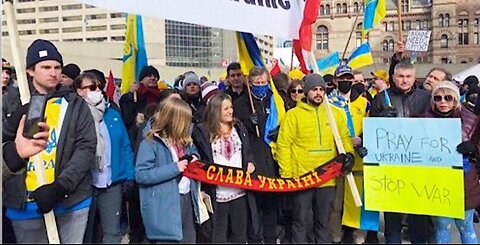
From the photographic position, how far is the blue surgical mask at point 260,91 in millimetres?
5973

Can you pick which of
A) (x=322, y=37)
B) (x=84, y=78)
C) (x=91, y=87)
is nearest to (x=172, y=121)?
(x=91, y=87)

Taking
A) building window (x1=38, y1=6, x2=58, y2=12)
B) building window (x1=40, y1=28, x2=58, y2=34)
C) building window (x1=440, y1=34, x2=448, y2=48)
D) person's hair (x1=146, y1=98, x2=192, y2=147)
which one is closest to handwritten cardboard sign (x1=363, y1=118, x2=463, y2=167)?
person's hair (x1=146, y1=98, x2=192, y2=147)

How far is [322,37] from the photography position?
9406 cm

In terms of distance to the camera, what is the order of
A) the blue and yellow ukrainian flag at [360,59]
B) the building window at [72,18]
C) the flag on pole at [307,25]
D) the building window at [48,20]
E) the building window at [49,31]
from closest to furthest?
the flag on pole at [307,25], the blue and yellow ukrainian flag at [360,59], the building window at [72,18], the building window at [49,31], the building window at [48,20]

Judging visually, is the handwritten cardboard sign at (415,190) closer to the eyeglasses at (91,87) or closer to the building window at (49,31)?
the eyeglasses at (91,87)

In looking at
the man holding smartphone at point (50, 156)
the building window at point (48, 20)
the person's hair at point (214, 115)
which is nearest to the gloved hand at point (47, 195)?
the man holding smartphone at point (50, 156)

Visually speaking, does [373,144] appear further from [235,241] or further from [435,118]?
[235,241]

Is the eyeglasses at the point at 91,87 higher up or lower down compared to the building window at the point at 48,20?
lower down

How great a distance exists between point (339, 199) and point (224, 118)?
1.38 metres

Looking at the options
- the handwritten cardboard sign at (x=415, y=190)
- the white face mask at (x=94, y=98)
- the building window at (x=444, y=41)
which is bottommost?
the handwritten cardboard sign at (x=415, y=190)

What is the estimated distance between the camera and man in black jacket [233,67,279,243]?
18.6 feet

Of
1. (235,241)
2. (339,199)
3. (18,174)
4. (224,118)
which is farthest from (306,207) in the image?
(18,174)

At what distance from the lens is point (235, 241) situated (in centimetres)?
516

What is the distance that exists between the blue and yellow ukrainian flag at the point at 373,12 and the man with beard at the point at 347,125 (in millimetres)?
1942
